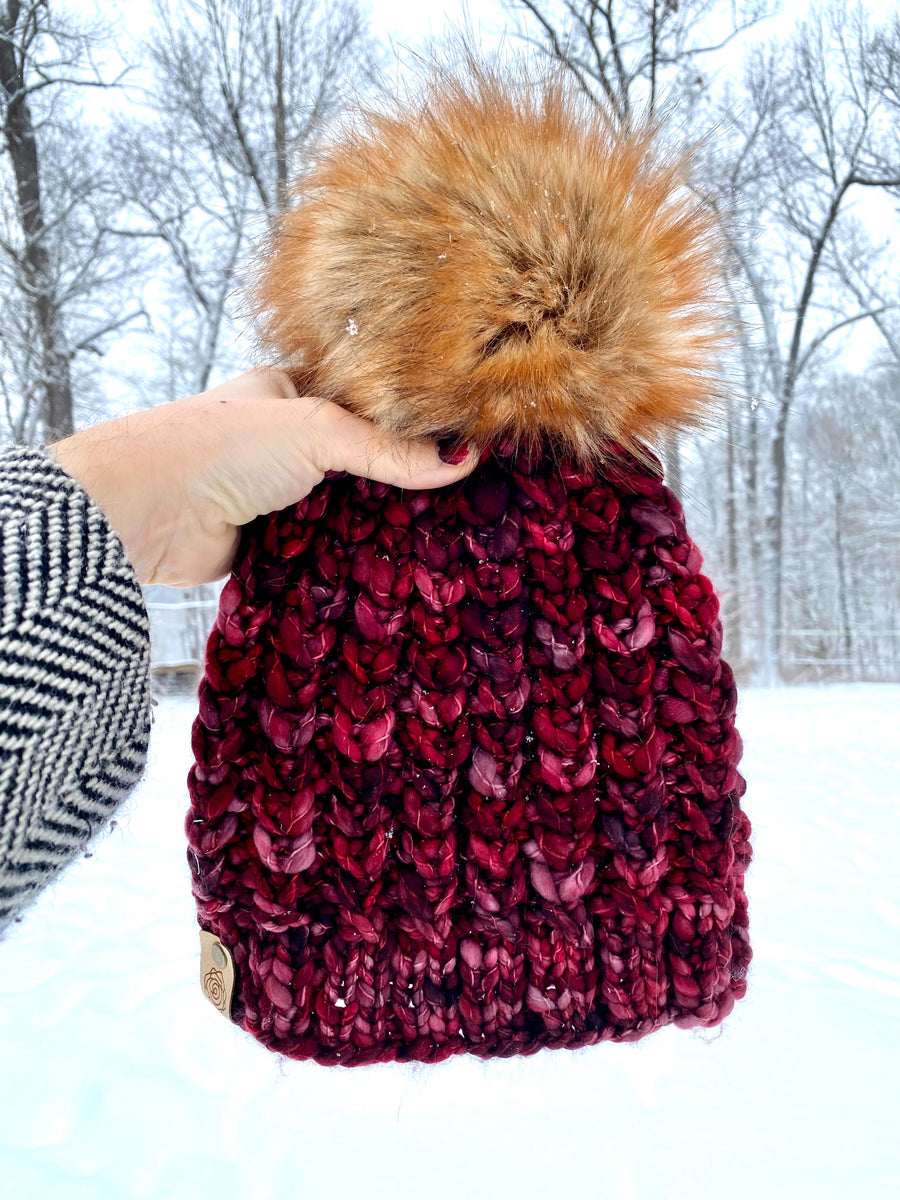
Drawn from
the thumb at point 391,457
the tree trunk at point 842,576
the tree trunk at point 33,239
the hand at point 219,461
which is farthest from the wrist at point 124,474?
the tree trunk at point 842,576

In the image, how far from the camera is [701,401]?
0.52 meters

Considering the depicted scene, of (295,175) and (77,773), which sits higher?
(295,175)

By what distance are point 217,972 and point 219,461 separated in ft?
1.16

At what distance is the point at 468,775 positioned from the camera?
49cm

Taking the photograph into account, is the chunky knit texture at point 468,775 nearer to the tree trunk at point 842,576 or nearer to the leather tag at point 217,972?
the leather tag at point 217,972

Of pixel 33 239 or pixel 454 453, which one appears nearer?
pixel 454 453

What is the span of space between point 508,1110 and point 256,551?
1.89 ft

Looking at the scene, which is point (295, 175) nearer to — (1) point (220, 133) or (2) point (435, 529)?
(2) point (435, 529)

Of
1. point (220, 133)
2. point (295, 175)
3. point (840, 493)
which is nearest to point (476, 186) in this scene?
point (295, 175)

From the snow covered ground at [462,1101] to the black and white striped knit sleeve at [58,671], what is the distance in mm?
83

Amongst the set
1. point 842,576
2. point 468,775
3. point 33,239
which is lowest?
point 468,775

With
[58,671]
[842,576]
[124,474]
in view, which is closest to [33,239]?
[124,474]

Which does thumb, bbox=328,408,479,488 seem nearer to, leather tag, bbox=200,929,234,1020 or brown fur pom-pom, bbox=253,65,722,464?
brown fur pom-pom, bbox=253,65,722,464

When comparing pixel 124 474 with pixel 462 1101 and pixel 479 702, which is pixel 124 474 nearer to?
pixel 479 702
